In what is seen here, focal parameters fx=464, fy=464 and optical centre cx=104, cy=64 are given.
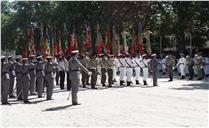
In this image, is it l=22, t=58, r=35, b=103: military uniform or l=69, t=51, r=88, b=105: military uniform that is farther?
l=22, t=58, r=35, b=103: military uniform

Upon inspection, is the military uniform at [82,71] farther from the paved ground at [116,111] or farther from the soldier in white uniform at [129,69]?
the paved ground at [116,111]

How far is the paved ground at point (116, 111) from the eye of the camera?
11231 millimetres

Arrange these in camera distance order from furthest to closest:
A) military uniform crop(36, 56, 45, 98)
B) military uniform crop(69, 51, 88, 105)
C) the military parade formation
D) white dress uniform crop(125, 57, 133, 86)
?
white dress uniform crop(125, 57, 133, 86) < military uniform crop(36, 56, 45, 98) < the military parade formation < military uniform crop(69, 51, 88, 105)

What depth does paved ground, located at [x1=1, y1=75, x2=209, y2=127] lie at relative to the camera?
11.2 meters

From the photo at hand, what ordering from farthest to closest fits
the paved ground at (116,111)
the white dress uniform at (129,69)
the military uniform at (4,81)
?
1. the white dress uniform at (129,69)
2. the military uniform at (4,81)
3. the paved ground at (116,111)

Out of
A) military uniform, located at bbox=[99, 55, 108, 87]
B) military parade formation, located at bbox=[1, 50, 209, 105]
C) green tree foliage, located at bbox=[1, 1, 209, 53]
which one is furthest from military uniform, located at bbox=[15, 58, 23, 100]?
green tree foliage, located at bbox=[1, 1, 209, 53]

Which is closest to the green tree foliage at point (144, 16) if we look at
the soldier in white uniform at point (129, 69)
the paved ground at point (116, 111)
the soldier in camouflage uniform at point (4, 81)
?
the soldier in white uniform at point (129, 69)

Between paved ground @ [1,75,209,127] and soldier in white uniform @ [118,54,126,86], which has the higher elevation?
soldier in white uniform @ [118,54,126,86]

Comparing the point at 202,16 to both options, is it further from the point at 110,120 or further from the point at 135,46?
the point at 110,120

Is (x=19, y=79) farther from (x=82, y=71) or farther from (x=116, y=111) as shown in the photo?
(x=82, y=71)

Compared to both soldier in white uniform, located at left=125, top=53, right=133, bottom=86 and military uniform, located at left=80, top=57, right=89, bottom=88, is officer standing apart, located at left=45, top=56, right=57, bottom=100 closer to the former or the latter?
military uniform, located at left=80, top=57, right=89, bottom=88

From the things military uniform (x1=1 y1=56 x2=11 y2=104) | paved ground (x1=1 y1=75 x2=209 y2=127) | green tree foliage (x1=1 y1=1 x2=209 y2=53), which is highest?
green tree foliage (x1=1 y1=1 x2=209 y2=53)

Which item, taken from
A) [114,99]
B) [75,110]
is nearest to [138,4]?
[114,99]

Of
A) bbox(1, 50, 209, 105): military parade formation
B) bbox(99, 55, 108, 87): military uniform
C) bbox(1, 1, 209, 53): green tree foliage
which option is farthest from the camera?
bbox(1, 1, 209, 53): green tree foliage
